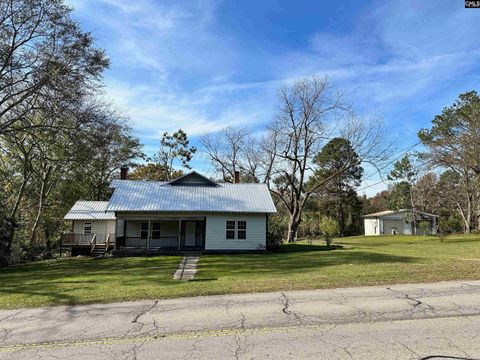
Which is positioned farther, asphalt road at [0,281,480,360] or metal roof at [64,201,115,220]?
metal roof at [64,201,115,220]

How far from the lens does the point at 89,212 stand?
117 ft

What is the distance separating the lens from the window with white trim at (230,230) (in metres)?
27.0

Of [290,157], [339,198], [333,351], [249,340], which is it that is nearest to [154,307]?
[249,340]

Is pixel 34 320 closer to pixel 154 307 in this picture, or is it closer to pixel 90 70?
pixel 154 307

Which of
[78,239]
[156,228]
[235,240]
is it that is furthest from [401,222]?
[78,239]

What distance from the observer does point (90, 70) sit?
2123 centimetres

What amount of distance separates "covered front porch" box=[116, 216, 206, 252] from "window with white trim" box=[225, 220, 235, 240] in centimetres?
169

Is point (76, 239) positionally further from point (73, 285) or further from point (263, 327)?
point (263, 327)

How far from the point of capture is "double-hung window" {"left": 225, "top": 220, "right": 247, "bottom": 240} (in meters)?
27.0

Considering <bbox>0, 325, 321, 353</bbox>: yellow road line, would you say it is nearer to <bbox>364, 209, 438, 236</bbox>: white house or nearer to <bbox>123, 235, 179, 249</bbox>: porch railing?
<bbox>123, 235, 179, 249</bbox>: porch railing

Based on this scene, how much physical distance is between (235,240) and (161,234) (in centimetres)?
577

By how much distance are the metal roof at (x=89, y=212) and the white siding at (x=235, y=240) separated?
1123 centimetres

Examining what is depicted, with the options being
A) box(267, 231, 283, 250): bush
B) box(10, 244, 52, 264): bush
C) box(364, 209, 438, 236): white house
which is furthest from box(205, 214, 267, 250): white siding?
box(364, 209, 438, 236): white house

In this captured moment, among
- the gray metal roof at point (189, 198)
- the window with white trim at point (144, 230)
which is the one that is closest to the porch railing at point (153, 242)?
the window with white trim at point (144, 230)
